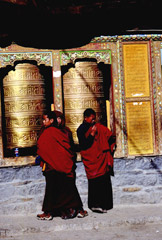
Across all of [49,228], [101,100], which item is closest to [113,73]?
[101,100]

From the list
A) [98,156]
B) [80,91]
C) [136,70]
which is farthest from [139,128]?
[98,156]

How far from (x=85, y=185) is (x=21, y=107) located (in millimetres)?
1994

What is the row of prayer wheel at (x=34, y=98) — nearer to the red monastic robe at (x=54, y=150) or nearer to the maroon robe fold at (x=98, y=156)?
the maroon robe fold at (x=98, y=156)

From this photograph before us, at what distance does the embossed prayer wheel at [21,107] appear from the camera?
7.41 meters

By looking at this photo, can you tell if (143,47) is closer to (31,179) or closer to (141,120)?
(141,120)

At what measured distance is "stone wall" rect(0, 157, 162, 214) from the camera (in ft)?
20.3

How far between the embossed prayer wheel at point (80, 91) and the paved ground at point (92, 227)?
7.39ft

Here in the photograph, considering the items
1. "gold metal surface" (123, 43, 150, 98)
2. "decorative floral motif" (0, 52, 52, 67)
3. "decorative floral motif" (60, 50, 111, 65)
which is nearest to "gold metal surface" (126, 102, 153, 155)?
"gold metal surface" (123, 43, 150, 98)

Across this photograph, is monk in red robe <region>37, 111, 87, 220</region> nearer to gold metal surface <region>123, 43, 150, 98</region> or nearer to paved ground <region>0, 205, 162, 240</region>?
paved ground <region>0, 205, 162, 240</region>

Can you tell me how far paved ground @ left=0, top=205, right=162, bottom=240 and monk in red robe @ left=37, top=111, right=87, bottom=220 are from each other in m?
0.21

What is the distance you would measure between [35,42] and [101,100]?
1621 mm

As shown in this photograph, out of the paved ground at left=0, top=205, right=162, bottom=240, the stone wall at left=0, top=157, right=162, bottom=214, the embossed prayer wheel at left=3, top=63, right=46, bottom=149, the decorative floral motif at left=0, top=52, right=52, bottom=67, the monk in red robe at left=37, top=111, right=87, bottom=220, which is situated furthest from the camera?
the embossed prayer wheel at left=3, top=63, right=46, bottom=149

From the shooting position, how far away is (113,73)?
7211 mm

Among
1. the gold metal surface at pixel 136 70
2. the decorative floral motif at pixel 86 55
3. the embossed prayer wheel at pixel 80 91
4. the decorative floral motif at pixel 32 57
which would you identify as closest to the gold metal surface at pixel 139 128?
the gold metal surface at pixel 136 70
